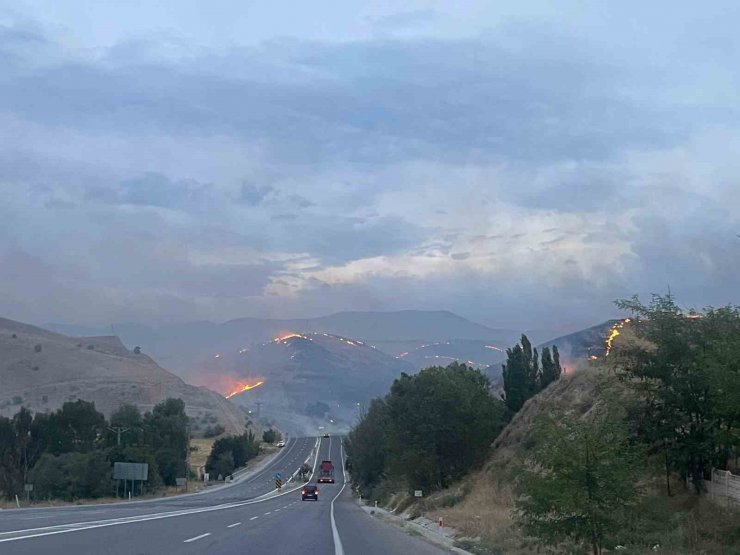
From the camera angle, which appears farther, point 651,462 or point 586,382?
point 586,382

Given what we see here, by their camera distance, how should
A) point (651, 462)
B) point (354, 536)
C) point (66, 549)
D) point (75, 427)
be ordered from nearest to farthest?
point (66, 549)
point (651, 462)
point (354, 536)
point (75, 427)

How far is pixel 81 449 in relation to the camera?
3979 inches

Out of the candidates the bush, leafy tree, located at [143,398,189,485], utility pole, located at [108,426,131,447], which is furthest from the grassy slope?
the bush

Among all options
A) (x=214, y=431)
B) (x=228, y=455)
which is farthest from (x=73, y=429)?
(x=214, y=431)

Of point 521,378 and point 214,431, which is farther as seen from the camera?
point 214,431

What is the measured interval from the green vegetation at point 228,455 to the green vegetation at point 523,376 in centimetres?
7492

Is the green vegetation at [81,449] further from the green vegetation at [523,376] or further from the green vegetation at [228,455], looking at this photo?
the green vegetation at [523,376]

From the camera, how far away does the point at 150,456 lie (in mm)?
96125

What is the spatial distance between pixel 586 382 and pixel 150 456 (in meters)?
57.9

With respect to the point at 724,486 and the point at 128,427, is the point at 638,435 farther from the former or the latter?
the point at 128,427

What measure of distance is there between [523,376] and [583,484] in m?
53.5

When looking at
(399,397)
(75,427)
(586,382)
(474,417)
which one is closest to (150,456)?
(75,427)

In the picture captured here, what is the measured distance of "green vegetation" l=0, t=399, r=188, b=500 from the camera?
290ft

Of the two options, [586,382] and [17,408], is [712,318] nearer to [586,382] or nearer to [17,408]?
[586,382]
